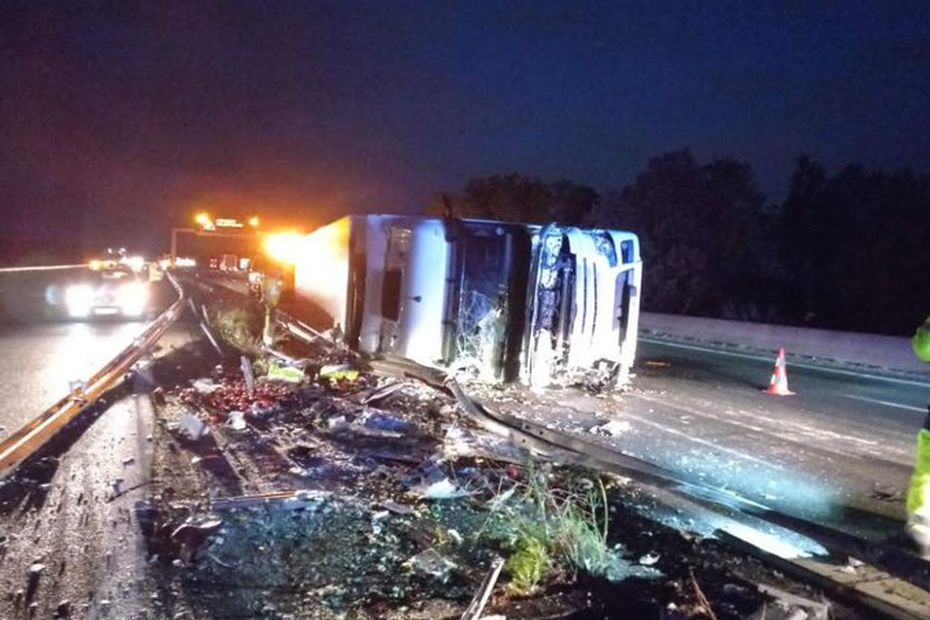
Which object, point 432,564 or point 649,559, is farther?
point 649,559

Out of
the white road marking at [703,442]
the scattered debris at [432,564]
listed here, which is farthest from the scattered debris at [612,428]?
the scattered debris at [432,564]

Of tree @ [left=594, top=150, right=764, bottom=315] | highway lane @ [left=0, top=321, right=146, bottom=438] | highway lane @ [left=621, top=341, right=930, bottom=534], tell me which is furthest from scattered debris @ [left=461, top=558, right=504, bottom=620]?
tree @ [left=594, top=150, right=764, bottom=315]

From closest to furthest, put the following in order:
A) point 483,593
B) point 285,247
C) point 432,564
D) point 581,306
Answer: point 483,593, point 432,564, point 581,306, point 285,247

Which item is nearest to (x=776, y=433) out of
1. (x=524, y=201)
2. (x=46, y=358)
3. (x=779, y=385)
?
(x=779, y=385)

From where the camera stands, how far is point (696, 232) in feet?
97.5

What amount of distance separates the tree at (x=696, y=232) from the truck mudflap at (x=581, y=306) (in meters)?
17.5

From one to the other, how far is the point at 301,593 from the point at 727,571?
241cm

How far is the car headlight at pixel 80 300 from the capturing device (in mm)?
19234

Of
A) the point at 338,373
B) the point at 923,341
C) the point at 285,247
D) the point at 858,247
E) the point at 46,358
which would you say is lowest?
the point at 46,358

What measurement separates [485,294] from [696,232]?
21840 mm

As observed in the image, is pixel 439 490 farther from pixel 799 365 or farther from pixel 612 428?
pixel 799 365

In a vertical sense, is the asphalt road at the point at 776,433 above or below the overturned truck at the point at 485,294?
below

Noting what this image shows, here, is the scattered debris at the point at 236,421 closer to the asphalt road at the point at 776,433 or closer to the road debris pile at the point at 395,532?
A: the road debris pile at the point at 395,532

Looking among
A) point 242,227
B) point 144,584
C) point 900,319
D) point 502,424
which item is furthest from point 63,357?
point 900,319
